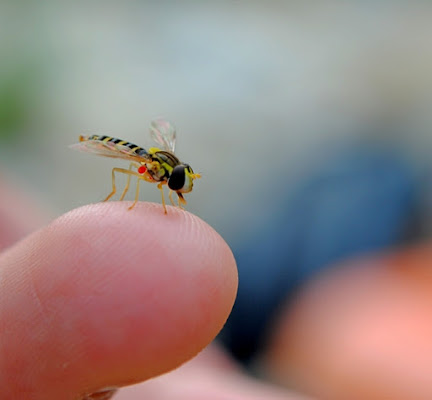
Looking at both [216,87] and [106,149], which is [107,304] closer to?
[106,149]

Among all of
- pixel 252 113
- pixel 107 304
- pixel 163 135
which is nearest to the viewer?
pixel 107 304

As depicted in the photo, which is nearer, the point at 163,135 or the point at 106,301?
the point at 106,301

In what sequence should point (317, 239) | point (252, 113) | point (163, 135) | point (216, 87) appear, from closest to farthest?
point (163, 135), point (317, 239), point (252, 113), point (216, 87)

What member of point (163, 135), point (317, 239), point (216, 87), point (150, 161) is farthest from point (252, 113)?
point (150, 161)

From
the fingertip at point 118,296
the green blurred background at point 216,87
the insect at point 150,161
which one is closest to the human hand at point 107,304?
the fingertip at point 118,296

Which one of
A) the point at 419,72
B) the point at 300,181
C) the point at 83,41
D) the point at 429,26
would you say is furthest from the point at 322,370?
the point at 83,41

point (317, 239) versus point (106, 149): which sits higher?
point (106, 149)

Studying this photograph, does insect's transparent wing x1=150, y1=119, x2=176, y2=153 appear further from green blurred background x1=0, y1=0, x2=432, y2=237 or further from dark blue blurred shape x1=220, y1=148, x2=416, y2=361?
green blurred background x1=0, y1=0, x2=432, y2=237

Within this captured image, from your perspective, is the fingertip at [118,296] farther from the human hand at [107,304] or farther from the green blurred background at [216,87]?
the green blurred background at [216,87]
